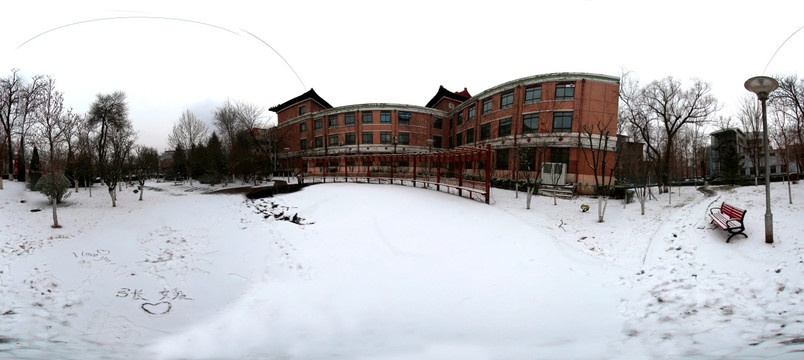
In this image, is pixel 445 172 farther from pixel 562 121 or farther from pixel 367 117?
pixel 367 117

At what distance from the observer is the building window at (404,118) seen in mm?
37825

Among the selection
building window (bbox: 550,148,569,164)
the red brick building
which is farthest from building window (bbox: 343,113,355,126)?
building window (bbox: 550,148,569,164)

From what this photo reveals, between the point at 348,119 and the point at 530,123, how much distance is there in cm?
2459

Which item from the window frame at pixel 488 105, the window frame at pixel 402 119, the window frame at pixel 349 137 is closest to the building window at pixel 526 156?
the window frame at pixel 488 105

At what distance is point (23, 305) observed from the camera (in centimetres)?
391

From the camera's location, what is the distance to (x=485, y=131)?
29.8 meters

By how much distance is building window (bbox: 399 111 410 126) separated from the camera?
124ft

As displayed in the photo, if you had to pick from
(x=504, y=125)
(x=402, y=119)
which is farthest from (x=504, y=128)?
(x=402, y=119)

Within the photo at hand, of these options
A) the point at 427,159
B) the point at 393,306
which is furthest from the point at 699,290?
the point at 427,159

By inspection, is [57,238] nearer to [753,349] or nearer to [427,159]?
[753,349]

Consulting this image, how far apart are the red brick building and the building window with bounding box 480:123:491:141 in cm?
11

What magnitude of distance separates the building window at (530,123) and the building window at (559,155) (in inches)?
98.6

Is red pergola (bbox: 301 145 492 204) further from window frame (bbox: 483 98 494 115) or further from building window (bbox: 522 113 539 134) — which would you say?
window frame (bbox: 483 98 494 115)

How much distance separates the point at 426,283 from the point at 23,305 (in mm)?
6400
